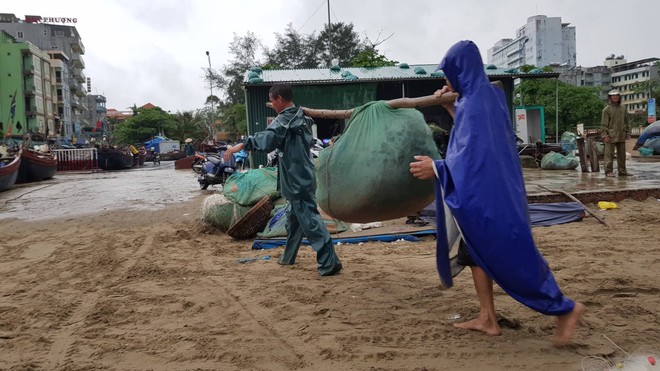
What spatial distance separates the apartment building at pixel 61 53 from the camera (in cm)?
5741

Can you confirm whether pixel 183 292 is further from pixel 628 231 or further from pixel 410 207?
pixel 628 231

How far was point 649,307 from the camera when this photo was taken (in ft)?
10.1

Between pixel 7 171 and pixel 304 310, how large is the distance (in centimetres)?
1532

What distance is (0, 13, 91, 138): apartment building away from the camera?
5741 cm

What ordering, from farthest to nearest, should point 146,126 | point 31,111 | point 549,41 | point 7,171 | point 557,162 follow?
point 549,41 < point 146,126 < point 31,111 < point 7,171 < point 557,162

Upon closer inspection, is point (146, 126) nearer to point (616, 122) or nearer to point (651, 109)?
point (651, 109)

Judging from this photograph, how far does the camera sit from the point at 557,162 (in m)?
13.3

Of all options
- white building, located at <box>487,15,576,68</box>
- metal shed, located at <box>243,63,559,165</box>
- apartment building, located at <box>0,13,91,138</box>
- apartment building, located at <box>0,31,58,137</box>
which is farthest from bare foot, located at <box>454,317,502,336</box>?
white building, located at <box>487,15,576,68</box>

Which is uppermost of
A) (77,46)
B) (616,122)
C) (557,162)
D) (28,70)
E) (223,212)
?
(77,46)

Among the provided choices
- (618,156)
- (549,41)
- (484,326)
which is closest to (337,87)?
(618,156)

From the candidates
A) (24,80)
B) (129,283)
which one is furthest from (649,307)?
(24,80)

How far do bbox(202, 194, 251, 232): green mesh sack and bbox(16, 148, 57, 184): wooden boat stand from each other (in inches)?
603

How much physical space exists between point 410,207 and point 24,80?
5033cm

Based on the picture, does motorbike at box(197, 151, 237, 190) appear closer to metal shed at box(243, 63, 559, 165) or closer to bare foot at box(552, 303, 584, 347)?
metal shed at box(243, 63, 559, 165)
